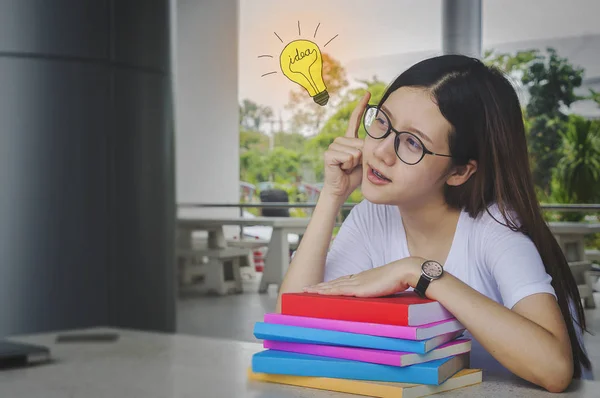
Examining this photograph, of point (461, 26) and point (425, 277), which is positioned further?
point (461, 26)

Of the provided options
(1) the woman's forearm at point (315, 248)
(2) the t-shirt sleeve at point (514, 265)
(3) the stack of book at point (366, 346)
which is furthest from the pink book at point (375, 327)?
(1) the woman's forearm at point (315, 248)

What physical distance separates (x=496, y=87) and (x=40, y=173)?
3097mm

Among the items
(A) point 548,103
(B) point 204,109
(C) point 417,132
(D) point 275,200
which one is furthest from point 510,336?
(B) point 204,109

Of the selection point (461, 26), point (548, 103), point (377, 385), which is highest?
point (461, 26)

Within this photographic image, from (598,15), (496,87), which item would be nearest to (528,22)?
(598,15)

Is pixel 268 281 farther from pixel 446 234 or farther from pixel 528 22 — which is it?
pixel 446 234

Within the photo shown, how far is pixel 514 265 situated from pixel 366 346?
0.38 metres

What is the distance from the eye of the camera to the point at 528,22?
443 cm

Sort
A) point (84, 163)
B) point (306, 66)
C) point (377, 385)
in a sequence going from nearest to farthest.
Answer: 1. point (377, 385)
2. point (306, 66)
3. point (84, 163)

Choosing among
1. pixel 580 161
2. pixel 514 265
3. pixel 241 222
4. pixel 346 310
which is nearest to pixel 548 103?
pixel 580 161

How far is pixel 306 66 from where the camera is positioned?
3.92 ft

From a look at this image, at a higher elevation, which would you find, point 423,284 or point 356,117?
point 356,117

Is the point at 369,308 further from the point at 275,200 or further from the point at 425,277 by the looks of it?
the point at 275,200

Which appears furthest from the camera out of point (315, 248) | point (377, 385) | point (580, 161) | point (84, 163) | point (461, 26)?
point (580, 161)
